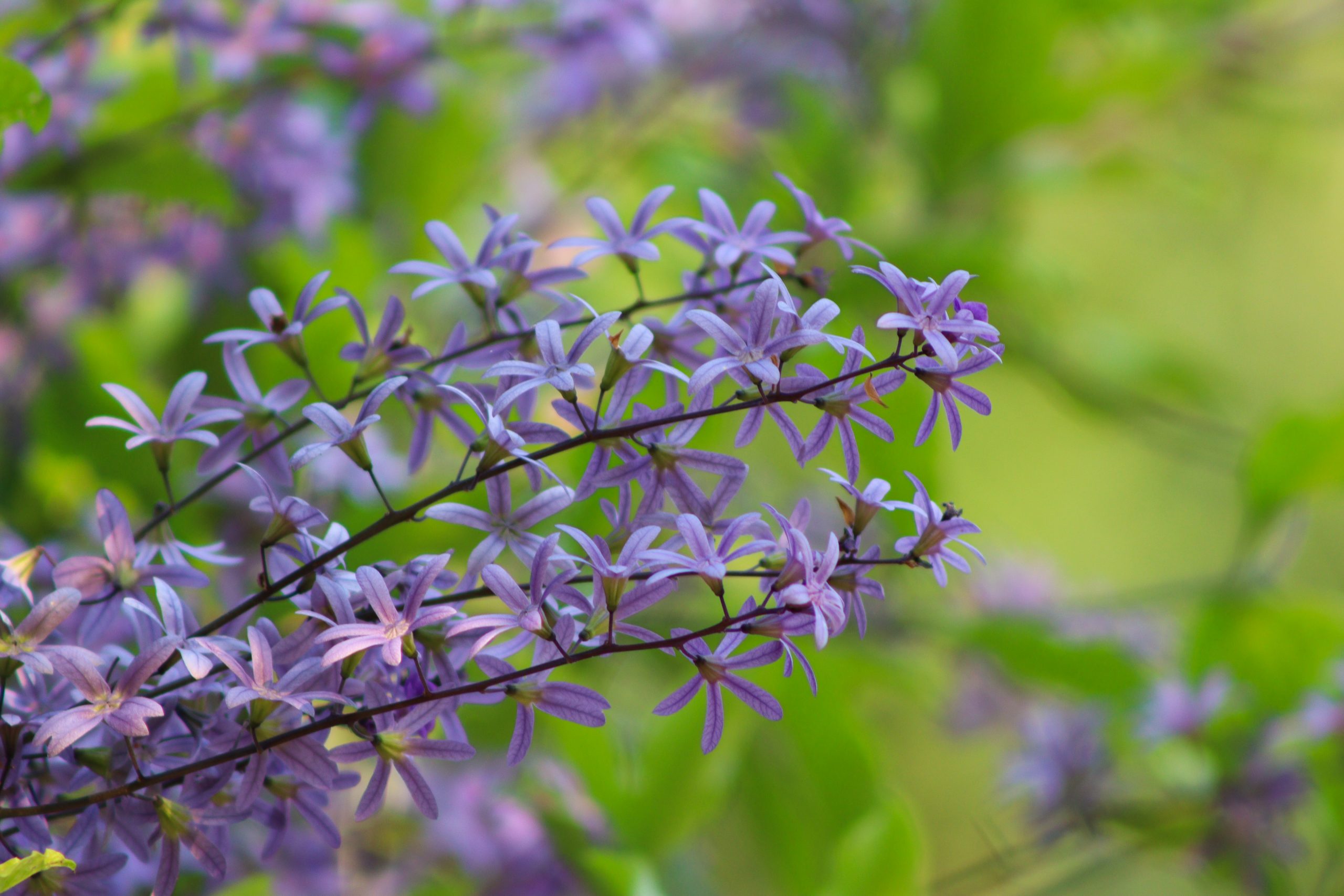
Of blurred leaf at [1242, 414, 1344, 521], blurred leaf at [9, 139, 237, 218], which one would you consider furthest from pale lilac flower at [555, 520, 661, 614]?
blurred leaf at [1242, 414, 1344, 521]

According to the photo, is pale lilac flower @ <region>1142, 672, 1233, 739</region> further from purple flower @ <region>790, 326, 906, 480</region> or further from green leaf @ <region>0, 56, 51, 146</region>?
green leaf @ <region>0, 56, 51, 146</region>

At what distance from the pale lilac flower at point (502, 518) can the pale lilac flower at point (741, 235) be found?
0.06 m

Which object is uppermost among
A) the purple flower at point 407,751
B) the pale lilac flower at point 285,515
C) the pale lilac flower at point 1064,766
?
the pale lilac flower at point 285,515

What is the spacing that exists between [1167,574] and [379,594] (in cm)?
101

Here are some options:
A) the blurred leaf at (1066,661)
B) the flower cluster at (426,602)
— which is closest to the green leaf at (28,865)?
the flower cluster at (426,602)


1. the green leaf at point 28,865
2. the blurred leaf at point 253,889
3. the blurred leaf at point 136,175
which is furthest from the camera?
the blurred leaf at point 136,175

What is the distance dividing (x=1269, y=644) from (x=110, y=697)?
1.48 ft

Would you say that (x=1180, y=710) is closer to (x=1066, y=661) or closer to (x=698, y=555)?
(x=1066, y=661)

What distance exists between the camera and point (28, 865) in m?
0.16

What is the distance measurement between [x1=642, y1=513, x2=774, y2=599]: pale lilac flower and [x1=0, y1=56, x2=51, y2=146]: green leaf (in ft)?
0.51

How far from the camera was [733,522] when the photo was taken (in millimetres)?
175

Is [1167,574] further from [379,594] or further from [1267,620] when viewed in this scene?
[379,594]

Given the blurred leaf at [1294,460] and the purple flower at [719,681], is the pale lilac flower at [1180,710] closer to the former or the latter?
the blurred leaf at [1294,460]

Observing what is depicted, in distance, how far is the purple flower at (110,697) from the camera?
0.53 feet
